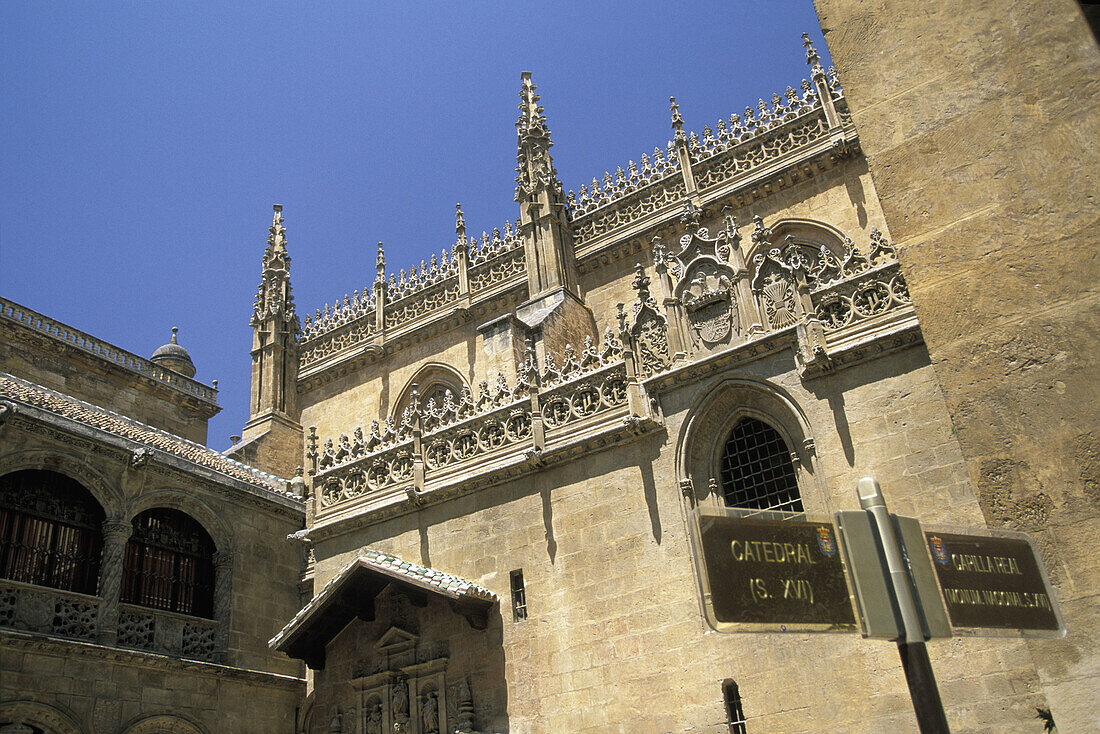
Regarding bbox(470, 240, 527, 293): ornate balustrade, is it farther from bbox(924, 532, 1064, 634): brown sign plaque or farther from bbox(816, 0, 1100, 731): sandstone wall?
bbox(924, 532, 1064, 634): brown sign plaque

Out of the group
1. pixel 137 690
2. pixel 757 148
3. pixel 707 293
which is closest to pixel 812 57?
pixel 757 148

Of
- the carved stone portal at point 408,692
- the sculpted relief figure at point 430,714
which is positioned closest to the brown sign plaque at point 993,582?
the carved stone portal at point 408,692

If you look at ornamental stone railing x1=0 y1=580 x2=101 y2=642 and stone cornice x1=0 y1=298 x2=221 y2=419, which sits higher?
stone cornice x1=0 y1=298 x2=221 y2=419

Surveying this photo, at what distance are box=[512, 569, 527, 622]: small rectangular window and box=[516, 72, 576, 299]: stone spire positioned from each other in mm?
10477

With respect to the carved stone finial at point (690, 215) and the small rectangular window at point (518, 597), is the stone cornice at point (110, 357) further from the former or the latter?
the small rectangular window at point (518, 597)

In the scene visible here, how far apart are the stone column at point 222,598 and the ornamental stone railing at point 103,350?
11118 mm

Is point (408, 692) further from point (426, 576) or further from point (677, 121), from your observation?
point (677, 121)

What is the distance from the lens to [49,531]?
16.0 m

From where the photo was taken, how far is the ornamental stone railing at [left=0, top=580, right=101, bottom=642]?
14586 mm

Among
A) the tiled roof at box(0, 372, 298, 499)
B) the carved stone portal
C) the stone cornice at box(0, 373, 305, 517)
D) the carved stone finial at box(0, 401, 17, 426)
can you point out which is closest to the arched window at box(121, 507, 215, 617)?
the stone cornice at box(0, 373, 305, 517)

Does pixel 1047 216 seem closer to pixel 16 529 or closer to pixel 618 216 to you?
pixel 16 529

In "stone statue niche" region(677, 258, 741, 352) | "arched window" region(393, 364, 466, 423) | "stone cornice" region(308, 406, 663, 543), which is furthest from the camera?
"arched window" region(393, 364, 466, 423)

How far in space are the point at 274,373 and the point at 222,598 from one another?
34.9 ft

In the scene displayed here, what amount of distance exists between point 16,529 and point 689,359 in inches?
484
